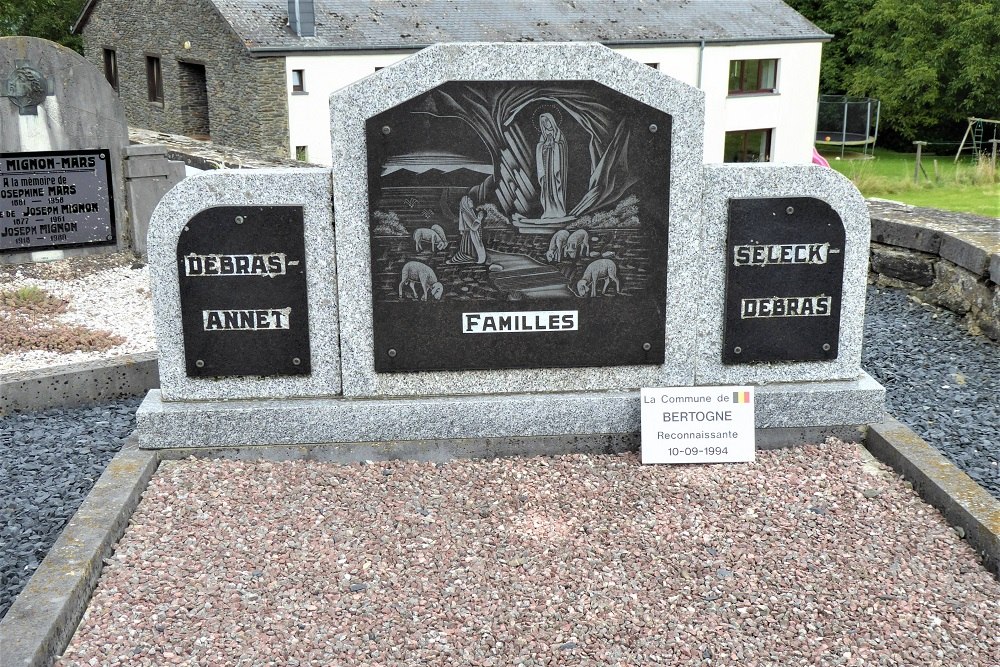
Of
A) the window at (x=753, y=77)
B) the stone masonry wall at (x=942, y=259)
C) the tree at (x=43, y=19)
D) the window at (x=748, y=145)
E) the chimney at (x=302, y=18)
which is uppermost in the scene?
the tree at (x=43, y=19)

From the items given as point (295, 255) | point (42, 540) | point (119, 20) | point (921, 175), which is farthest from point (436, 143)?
point (119, 20)

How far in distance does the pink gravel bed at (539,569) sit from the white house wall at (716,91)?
22.9 meters

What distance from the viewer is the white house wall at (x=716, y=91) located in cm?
2620

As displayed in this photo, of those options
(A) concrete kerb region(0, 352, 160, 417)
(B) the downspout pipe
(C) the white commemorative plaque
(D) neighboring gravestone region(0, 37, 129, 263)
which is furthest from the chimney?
(C) the white commemorative plaque

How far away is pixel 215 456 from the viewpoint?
4.75m

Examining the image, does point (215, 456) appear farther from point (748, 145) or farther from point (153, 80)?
point (748, 145)

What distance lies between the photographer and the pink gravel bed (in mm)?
3400

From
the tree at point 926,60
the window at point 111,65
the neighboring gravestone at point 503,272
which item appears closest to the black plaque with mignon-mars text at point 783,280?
the neighboring gravestone at point 503,272

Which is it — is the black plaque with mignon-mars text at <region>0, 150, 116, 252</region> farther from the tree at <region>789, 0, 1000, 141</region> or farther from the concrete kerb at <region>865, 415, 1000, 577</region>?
the tree at <region>789, 0, 1000, 141</region>

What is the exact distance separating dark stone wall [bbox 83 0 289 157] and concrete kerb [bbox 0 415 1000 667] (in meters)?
22.6

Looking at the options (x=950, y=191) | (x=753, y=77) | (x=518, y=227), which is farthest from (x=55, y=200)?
(x=753, y=77)

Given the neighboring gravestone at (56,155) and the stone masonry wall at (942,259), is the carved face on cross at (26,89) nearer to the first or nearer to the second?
the neighboring gravestone at (56,155)

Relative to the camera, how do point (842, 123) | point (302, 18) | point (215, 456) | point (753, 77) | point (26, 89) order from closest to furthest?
point (215, 456)
point (26, 89)
point (302, 18)
point (753, 77)
point (842, 123)

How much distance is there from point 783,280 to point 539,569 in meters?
2.00
